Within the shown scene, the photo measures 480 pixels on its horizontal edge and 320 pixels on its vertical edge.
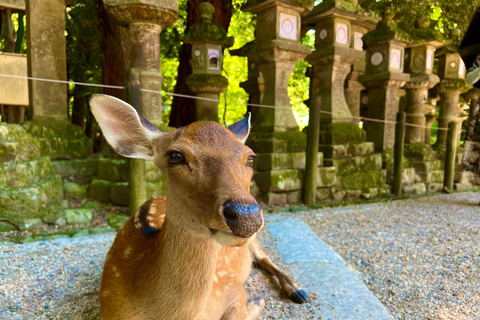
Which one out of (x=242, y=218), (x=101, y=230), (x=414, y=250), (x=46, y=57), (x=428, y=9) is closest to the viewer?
(x=242, y=218)

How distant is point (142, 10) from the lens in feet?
14.5

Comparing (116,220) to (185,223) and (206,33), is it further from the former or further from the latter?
(206,33)

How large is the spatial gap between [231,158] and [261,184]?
3.81 meters

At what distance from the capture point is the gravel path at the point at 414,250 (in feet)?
8.13

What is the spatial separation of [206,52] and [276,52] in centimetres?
140

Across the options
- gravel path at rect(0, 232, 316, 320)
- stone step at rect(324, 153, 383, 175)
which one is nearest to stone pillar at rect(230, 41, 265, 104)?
stone step at rect(324, 153, 383, 175)

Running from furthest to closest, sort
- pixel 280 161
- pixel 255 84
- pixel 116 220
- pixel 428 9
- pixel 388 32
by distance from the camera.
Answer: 1. pixel 255 84
2. pixel 428 9
3. pixel 388 32
4. pixel 280 161
5. pixel 116 220

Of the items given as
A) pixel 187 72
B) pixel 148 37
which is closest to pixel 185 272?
pixel 148 37

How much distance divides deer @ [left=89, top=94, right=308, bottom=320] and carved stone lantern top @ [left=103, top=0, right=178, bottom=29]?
328 centimetres

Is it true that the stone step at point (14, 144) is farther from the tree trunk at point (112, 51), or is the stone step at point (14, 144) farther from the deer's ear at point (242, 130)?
the tree trunk at point (112, 51)

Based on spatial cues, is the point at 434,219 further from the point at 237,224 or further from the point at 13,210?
the point at 13,210

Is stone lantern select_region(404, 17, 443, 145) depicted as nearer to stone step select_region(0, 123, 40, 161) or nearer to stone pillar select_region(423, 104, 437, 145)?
stone pillar select_region(423, 104, 437, 145)

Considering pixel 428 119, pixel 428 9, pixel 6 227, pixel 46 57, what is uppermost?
pixel 428 9

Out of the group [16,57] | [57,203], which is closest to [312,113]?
[57,203]
